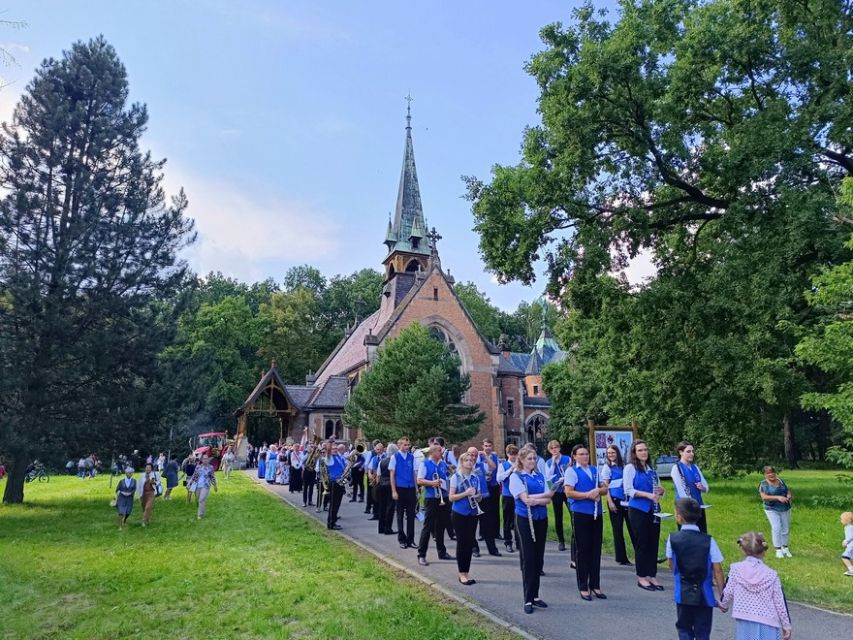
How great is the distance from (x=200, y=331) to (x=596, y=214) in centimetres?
4714

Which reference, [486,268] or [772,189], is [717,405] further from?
[486,268]

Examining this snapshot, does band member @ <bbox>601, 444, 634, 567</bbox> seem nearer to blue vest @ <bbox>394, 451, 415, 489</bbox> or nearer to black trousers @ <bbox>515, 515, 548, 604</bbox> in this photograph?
black trousers @ <bbox>515, 515, 548, 604</bbox>

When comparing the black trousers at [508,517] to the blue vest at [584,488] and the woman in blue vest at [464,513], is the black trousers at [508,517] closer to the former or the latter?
the woman in blue vest at [464,513]

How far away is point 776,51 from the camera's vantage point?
1750 centimetres

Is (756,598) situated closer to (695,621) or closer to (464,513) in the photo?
(695,621)

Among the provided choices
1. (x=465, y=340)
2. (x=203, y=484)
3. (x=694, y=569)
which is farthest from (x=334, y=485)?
(x=465, y=340)

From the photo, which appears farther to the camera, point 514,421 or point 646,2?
point 514,421

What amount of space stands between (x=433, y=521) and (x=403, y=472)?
71.5 inches

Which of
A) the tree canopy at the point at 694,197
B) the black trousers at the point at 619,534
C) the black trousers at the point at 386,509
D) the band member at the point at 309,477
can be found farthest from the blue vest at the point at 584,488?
the band member at the point at 309,477

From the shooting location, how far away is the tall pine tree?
1864 centimetres

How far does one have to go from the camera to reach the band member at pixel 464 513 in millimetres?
8633

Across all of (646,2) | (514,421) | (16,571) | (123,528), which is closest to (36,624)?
(16,571)

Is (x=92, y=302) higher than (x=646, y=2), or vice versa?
(x=646, y=2)

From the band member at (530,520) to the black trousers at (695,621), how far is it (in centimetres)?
222
